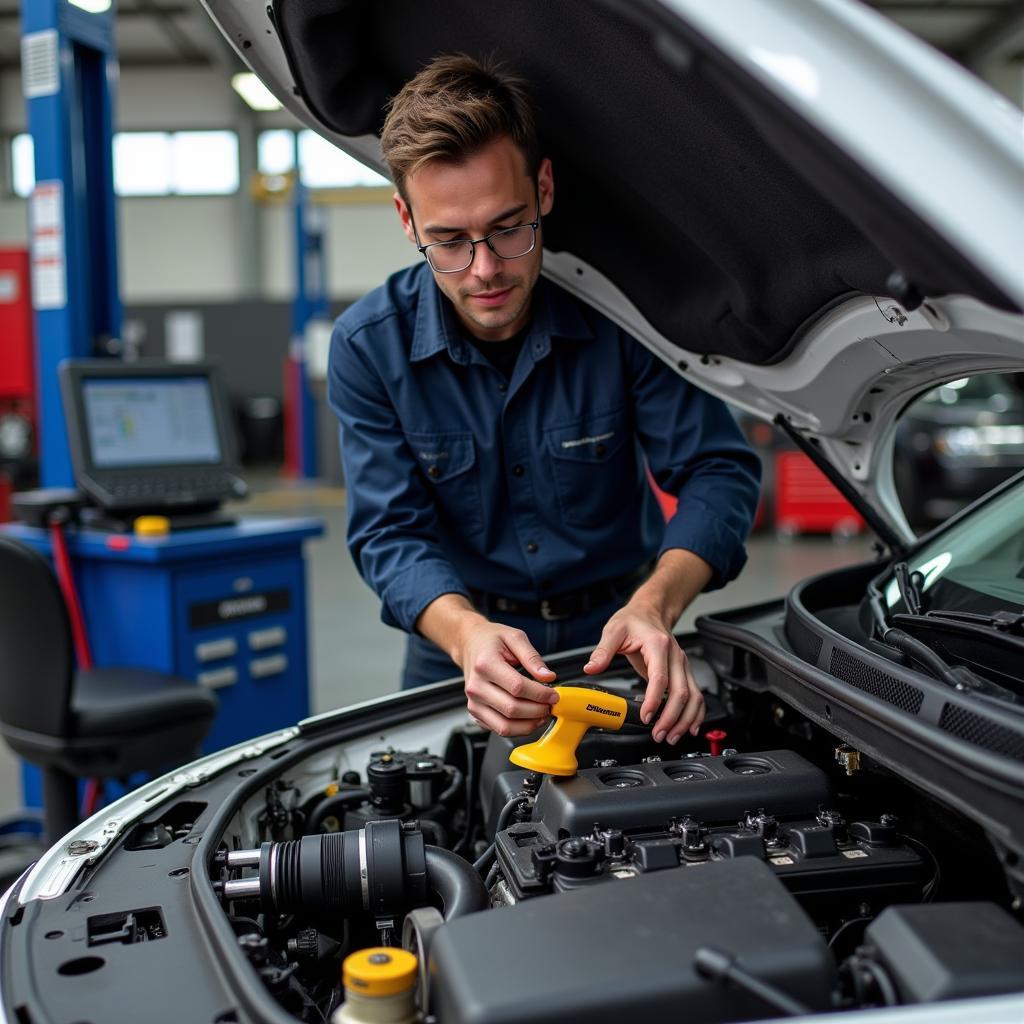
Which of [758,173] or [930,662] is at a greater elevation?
[758,173]

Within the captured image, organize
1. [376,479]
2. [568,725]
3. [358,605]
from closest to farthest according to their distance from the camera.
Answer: [568,725]
[376,479]
[358,605]

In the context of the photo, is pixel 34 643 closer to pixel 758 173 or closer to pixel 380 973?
pixel 380 973

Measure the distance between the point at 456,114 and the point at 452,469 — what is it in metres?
0.67

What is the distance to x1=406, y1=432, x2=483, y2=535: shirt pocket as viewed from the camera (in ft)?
6.29

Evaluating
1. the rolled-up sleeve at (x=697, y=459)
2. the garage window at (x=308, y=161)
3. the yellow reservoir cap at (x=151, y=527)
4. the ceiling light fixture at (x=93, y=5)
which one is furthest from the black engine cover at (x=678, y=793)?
the garage window at (x=308, y=161)

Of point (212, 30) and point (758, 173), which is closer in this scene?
point (758, 173)

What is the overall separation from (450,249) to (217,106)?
14265 millimetres

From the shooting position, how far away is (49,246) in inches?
123

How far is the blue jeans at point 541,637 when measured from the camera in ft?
6.58

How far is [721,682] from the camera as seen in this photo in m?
1.59

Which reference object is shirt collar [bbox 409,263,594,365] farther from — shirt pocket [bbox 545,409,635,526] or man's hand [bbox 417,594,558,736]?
man's hand [bbox 417,594,558,736]

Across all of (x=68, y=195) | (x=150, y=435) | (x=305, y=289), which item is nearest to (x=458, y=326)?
(x=150, y=435)

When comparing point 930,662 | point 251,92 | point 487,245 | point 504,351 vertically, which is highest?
point 251,92

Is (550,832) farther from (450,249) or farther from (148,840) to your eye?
(450,249)
